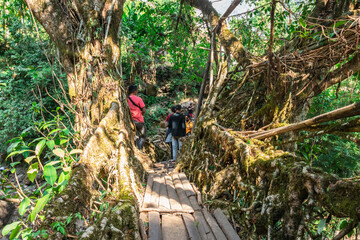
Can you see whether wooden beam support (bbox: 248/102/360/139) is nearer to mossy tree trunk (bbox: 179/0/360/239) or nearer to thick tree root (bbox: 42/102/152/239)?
mossy tree trunk (bbox: 179/0/360/239)

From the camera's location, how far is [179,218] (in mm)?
2408

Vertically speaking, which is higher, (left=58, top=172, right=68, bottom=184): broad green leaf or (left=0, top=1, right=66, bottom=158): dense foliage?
(left=0, top=1, right=66, bottom=158): dense foliage

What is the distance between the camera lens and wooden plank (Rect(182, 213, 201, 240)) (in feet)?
6.79

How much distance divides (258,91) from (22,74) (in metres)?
7.53

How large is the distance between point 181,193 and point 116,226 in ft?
5.23

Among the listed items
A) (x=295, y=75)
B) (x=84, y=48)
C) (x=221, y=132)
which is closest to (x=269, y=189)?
(x=221, y=132)

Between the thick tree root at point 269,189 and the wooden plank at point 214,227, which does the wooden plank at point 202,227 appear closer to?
the wooden plank at point 214,227

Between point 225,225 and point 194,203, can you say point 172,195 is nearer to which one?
point 194,203

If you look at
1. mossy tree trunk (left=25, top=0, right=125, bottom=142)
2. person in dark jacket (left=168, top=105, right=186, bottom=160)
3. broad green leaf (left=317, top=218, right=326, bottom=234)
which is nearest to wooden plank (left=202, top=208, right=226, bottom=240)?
broad green leaf (left=317, top=218, right=326, bottom=234)

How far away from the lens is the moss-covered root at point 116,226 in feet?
5.02

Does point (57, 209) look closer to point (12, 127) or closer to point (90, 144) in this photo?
point (90, 144)

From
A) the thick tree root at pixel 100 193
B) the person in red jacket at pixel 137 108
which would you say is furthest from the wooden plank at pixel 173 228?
the person in red jacket at pixel 137 108

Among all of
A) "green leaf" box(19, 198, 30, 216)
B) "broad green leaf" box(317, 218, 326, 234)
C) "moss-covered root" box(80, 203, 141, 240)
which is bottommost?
"moss-covered root" box(80, 203, 141, 240)

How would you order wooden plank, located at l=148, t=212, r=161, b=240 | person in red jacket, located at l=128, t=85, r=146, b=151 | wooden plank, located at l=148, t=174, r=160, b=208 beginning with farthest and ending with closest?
1. person in red jacket, located at l=128, t=85, r=146, b=151
2. wooden plank, located at l=148, t=174, r=160, b=208
3. wooden plank, located at l=148, t=212, r=161, b=240
